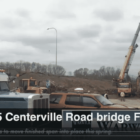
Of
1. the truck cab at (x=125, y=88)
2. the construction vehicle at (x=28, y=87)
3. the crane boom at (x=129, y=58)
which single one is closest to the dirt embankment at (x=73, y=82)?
the crane boom at (x=129, y=58)

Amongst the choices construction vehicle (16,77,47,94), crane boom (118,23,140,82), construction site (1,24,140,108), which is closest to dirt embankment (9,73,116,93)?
construction site (1,24,140,108)

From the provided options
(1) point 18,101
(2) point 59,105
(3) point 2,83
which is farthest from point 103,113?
(3) point 2,83

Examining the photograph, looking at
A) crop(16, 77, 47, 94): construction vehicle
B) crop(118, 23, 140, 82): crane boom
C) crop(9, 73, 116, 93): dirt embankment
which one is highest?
crop(118, 23, 140, 82): crane boom

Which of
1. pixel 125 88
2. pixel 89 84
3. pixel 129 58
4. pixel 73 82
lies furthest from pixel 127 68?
pixel 73 82

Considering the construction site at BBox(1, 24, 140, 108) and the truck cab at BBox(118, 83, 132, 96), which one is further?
the truck cab at BBox(118, 83, 132, 96)

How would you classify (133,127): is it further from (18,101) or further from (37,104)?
(18,101)

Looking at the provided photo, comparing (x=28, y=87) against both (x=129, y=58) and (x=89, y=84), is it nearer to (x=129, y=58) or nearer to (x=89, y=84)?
(x=129, y=58)

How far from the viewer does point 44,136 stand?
261 inches

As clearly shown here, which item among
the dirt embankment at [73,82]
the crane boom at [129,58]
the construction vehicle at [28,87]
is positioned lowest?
the dirt embankment at [73,82]

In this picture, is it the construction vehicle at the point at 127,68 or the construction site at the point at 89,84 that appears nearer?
the construction site at the point at 89,84

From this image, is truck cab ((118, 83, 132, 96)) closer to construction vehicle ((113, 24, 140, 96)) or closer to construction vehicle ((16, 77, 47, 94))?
construction vehicle ((113, 24, 140, 96))

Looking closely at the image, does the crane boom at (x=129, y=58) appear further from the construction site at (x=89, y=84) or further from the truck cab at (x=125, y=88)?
the truck cab at (x=125, y=88)

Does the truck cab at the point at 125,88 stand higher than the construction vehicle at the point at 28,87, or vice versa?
the construction vehicle at the point at 28,87

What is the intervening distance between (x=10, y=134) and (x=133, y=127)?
3312 mm
